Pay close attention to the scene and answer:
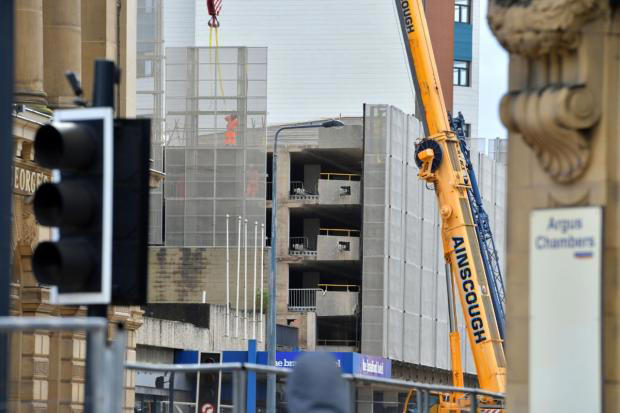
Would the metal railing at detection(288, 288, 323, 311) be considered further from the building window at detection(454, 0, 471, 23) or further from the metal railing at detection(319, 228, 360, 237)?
the building window at detection(454, 0, 471, 23)

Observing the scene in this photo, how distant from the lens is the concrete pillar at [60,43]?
40.8 metres

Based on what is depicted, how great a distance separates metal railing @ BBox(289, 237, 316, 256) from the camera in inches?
3295

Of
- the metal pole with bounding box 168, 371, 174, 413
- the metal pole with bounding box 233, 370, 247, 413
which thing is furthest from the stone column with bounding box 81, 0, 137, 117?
the metal pole with bounding box 233, 370, 247, 413

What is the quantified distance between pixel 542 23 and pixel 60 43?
2974 centimetres

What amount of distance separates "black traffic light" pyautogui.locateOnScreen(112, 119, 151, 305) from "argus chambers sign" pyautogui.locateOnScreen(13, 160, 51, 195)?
25771mm

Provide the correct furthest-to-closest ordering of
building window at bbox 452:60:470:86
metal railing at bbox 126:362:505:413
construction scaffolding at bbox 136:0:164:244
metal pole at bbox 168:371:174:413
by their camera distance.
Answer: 1. building window at bbox 452:60:470:86
2. construction scaffolding at bbox 136:0:164:244
3. metal pole at bbox 168:371:174:413
4. metal railing at bbox 126:362:505:413

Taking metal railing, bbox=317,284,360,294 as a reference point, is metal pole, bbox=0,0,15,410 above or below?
above

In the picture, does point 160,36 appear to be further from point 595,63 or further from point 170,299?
point 595,63

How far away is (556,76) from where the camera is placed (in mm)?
12344

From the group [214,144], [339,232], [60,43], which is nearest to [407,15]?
[60,43]

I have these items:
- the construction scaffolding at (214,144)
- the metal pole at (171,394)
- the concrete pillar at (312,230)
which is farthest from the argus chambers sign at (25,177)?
the concrete pillar at (312,230)

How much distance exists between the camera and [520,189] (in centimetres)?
1277

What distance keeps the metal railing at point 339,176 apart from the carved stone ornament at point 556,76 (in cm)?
7306

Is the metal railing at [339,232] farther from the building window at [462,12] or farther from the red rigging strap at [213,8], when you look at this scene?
the building window at [462,12]
